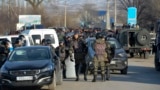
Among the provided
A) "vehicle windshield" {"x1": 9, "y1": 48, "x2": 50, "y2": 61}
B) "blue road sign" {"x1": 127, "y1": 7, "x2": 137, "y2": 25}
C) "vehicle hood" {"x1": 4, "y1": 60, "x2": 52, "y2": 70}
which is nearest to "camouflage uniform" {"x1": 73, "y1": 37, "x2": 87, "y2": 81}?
"vehicle windshield" {"x1": 9, "y1": 48, "x2": 50, "y2": 61}

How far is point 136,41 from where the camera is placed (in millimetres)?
38750

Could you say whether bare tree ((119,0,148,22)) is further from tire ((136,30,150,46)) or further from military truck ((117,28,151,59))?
tire ((136,30,150,46))

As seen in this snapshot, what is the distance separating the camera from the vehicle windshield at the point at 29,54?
17.0 m

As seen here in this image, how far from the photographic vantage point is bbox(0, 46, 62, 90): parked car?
15727 mm

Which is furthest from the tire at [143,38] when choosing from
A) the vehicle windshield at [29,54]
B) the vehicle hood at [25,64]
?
the vehicle hood at [25,64]

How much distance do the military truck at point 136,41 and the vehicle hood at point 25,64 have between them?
2224 centimetres

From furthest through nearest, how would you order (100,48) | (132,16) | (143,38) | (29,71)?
(132,16)
(143,38)
(100,48)
(29,71)

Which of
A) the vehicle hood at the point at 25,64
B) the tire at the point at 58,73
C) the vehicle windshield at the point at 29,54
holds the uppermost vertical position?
the vehicle windshield at the point at 29,54

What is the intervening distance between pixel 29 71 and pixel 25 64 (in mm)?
449

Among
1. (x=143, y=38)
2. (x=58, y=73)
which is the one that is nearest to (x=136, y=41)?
(x=143, y=38)

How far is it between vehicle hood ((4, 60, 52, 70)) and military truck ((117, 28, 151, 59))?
2224 centimetres

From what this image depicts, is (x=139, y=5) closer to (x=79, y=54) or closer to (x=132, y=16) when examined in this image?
(x=132, y=16)

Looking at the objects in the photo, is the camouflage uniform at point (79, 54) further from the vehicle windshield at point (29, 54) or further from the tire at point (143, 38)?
the tire at point (143, 38)

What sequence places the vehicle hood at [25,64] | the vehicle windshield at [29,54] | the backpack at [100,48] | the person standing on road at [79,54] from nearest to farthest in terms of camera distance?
the vehicle hood at [25,64]
the vehicle windshield at [29,54]
the backpack at [100,48]
the person standing on road at [79,54]
